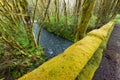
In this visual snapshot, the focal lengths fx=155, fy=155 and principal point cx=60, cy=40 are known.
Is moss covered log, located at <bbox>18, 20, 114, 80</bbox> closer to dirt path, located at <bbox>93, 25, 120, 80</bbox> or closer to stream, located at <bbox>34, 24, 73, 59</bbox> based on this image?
dirt path, located at <bbox>93, 25, 120, 80</bbox>

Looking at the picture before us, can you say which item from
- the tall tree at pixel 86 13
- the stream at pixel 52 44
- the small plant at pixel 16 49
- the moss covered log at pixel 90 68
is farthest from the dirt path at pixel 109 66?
the stream at pixel 52 44

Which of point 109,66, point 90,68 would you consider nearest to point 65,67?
point 90,68

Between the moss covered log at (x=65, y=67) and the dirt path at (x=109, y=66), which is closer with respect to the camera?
the moss covered log at (x=65, y=67)

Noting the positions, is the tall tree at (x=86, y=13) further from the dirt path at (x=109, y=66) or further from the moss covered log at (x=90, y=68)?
the moss covered log at (x=90, y=68)

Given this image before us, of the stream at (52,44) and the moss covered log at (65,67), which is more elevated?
the moss covered log at (65,67)

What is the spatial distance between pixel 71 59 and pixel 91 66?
0.50 meters

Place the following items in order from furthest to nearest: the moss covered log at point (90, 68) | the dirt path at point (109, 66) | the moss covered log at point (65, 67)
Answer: the dirt path at point (109, 66) → the moss covered log at point (90, 68) → the moss covered log at point (65, 67)

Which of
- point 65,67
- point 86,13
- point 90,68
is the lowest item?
point 90,68

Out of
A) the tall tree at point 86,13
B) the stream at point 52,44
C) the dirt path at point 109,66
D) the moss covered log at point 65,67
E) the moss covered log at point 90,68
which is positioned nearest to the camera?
the moss covered log at point 65,67

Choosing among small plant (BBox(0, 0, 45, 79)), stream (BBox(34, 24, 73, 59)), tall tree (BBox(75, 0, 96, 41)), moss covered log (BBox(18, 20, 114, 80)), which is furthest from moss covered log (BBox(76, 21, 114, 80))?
stream (BBox(34, 24, 73, 59))

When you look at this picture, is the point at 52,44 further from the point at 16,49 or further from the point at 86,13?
the point at 86,13

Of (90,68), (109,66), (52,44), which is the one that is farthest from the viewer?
(52,44)

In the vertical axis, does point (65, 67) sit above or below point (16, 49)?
above

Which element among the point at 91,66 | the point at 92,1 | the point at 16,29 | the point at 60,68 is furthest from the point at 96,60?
the point at 16,29
